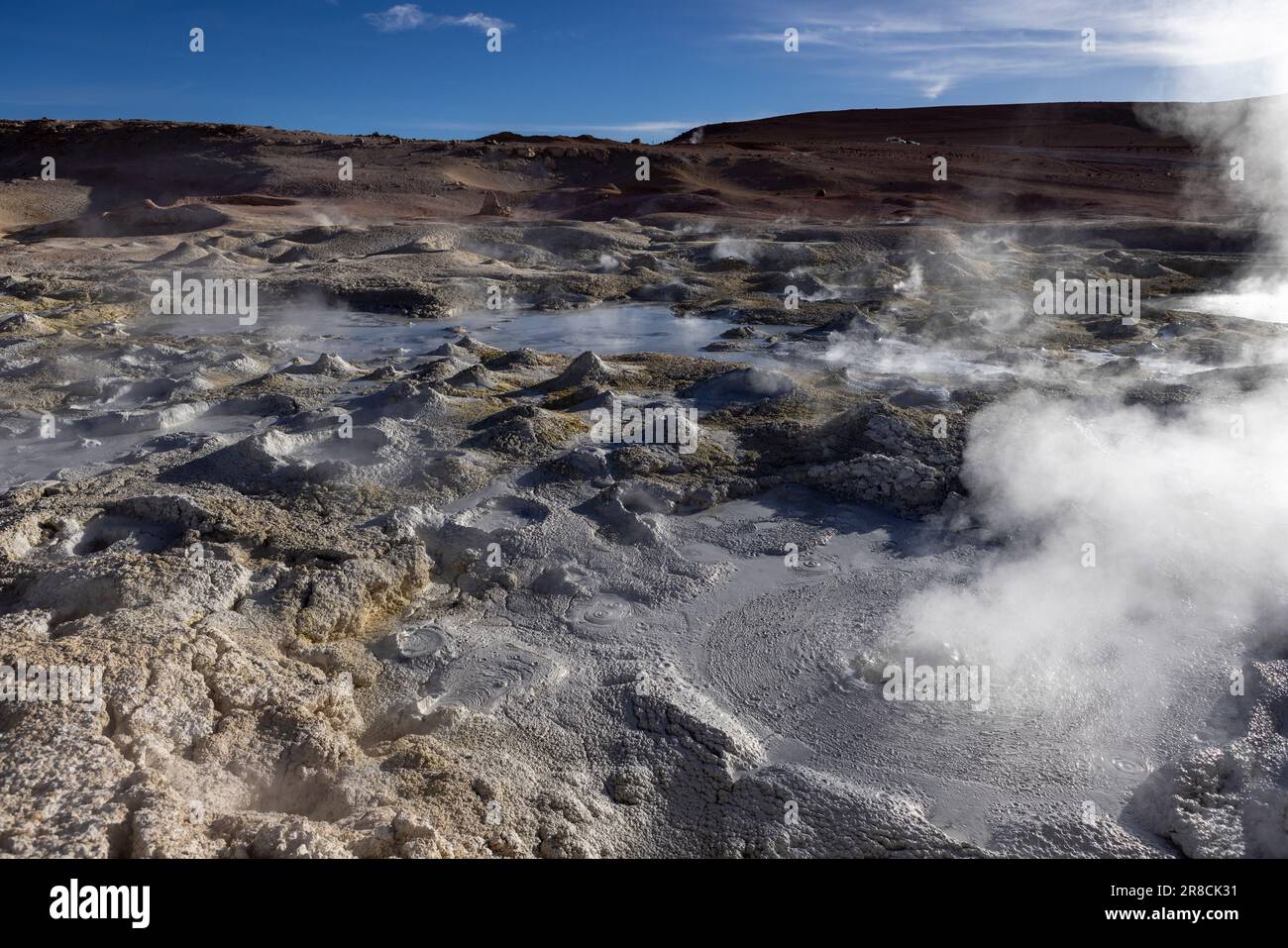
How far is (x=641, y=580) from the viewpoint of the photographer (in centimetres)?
397

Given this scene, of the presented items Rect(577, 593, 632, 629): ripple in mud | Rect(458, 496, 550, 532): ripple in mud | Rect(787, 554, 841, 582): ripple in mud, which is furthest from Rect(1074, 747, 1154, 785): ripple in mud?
Rect(458, 496, 550, 532): ripple in mud

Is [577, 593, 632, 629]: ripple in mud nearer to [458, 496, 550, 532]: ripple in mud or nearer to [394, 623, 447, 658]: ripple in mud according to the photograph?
[394, 623, 447, 658]: ripple in mud

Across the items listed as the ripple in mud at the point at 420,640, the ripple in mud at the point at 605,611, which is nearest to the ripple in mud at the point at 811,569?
the ripple in mud at the point at 605,611

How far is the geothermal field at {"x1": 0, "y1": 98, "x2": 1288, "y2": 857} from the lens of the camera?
99.4 inches

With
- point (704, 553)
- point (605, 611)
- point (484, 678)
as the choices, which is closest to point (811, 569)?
point (704, 553)

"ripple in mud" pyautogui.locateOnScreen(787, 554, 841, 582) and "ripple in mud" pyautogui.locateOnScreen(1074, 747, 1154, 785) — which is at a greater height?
"ripple in mud" pyautogui.locateOnScreen(787, 554, 841, 582)

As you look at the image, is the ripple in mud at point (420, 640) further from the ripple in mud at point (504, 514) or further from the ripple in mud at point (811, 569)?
the ripple in mud at point (811, 569)

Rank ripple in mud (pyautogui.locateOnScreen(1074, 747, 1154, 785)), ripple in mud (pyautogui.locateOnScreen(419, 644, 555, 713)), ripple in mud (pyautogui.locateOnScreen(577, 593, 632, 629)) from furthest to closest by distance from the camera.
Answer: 1. ripple in mud (pyautogui.locateOnScreen(577, 593, 632, 629))
2. ripple in mud (pyautogui.locateOnScreen(419, 644, 555, 713))
3. ripple in mud (pyautogui.locateOnScreen(1074, 747, 1154, 785))

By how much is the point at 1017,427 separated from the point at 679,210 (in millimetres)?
15076

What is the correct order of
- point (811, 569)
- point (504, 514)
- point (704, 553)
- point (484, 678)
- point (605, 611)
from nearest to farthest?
1. point (484, 678)
2. point (605, 611)
3. point (811, 569)
4. point (704, 553)
5. point (504, 514)

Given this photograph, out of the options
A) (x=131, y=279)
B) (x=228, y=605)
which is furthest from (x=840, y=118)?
(x=228, y=605)

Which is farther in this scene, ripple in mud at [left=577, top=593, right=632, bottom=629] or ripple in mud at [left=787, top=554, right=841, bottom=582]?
ripple in mud at [left=787, top=554, right=841, bottom=582]

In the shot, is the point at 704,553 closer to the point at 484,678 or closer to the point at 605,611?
the point at 605,611

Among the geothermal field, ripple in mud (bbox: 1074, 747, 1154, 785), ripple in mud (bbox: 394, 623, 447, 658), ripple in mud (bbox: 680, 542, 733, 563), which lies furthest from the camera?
ripple in mud (bbox: 680, 542, 733, 563)
